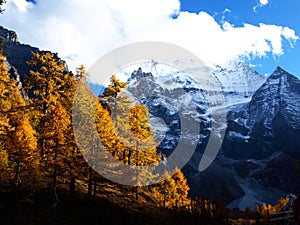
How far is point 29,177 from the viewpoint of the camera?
26969 mm

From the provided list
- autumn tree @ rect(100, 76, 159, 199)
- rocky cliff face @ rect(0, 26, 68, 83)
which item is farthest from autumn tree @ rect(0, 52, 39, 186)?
rocky cliff face @ rect(0, 26, 68, 83)

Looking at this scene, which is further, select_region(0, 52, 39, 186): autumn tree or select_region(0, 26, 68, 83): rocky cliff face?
select_region(0, 26, 68, 83): rocky cliff face

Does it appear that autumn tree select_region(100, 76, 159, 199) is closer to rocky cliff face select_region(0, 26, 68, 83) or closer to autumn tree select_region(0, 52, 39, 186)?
autumn tree select_region(0, 52, 39, 186)

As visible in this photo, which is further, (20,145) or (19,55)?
(19,55)

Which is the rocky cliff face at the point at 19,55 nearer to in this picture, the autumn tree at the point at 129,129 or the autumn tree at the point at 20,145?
the autumn tree at the point at 20,145

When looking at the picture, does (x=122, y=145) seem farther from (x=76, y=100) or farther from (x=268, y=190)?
(x=268, y=190)

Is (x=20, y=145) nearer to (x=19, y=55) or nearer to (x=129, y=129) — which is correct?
(x=129, y=129)

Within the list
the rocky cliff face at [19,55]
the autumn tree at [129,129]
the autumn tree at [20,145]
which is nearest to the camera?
the autumn tree at [20,145]

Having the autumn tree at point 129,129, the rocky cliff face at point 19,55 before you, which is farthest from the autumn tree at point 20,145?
the rocky cliff face at point 19,55

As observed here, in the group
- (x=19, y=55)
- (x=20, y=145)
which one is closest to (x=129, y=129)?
(x=20, y=145)

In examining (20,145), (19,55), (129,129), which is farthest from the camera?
(19,55)

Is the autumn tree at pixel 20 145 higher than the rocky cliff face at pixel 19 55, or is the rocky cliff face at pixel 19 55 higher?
the rocky cliff face at pixel 19 55

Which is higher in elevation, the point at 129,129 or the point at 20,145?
the point at 129,129

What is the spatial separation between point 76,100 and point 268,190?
19822 centimetres
